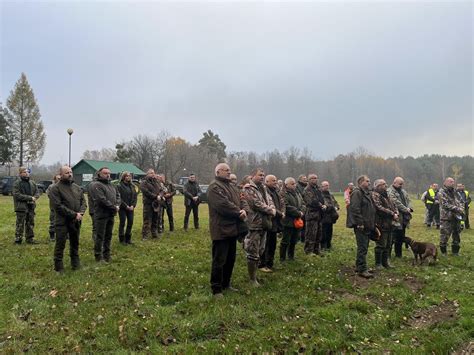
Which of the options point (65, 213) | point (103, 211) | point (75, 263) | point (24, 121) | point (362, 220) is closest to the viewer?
point (65, 213)

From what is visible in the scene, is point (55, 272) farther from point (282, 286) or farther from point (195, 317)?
point (282, 286)

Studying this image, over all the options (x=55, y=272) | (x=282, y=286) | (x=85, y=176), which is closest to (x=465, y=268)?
(x=282, y=286)

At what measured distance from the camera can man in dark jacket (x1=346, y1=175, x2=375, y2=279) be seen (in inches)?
311

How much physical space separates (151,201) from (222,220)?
5728 millimetres

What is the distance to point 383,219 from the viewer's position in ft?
28.2

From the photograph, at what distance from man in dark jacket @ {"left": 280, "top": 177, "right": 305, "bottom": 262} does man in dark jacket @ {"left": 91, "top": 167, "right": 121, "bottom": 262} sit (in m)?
4.09

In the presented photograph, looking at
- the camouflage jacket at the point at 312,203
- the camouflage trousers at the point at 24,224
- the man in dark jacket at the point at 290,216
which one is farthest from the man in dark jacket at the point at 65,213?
the camouflage jacket at the point at 312,203

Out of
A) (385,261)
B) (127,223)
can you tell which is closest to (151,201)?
Result: (127,223)

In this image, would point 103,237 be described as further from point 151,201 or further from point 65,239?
point 151,201

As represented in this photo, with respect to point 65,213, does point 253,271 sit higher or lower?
lower

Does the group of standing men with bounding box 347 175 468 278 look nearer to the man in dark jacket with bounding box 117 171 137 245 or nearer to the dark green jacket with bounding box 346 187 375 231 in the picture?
the dark green jacket with bounding box 346 187 375 231

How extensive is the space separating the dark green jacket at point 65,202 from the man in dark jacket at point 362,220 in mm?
5957

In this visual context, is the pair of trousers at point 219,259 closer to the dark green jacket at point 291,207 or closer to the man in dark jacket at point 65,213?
the dark green jacket at point 291,207

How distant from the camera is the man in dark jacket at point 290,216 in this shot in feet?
28.5
